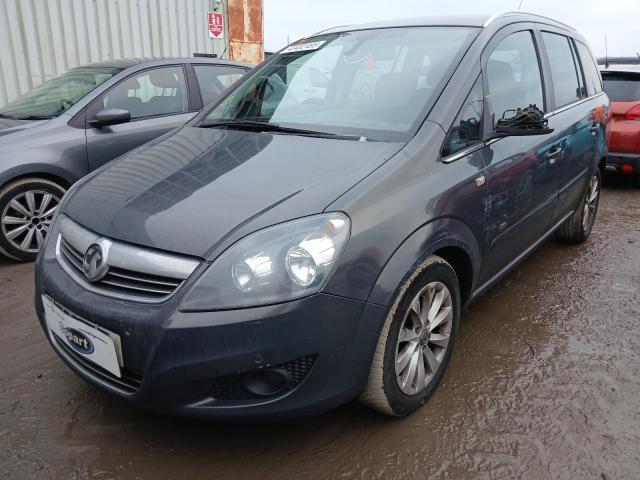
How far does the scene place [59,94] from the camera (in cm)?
445

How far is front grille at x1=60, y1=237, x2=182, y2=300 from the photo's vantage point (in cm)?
169

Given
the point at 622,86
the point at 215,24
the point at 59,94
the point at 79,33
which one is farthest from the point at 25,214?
the point at 622,86

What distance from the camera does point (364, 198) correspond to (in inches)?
72.7

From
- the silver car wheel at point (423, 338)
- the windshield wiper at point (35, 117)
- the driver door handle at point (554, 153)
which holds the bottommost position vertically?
the silver car wheel at point (423, 338)

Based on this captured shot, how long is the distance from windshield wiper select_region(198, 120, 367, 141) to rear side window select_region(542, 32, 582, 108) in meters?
1.78

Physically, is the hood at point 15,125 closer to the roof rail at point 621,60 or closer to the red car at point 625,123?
the red car at point 625,123

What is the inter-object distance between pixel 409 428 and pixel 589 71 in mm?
3450

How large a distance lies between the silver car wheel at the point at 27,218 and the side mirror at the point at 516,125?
3058 millimetres

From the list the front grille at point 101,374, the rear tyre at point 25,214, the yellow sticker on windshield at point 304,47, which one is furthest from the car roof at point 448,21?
the rear tyre at point 25,214

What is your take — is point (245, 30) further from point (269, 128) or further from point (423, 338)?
point (423, 338)

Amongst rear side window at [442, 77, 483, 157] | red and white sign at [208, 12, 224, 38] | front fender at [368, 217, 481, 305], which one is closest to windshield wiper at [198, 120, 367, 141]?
rear side window at [442, 77, 483, 157]

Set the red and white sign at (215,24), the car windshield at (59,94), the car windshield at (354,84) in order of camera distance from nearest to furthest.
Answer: the car windshield at (354,84) < the car windshield at (59,94) < the red and white sign at (215,24)

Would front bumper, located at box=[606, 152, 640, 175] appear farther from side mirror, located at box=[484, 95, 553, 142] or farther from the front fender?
the front fender

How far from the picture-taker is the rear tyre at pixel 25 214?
12.5 ft
